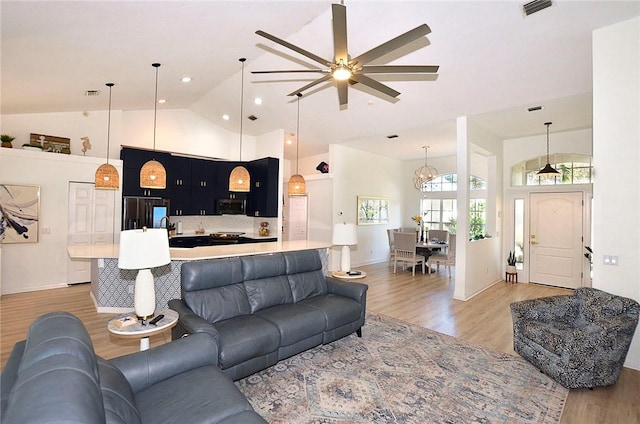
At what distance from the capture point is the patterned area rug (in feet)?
7.68

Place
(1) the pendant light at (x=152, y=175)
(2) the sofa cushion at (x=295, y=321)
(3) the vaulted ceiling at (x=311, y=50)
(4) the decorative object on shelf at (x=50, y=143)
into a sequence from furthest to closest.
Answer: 1. (4) the decorative object on shelf at (x=50, y=143)
2. (1) the pendant light at (x=152, y=175)
3. (3) the vaulted ceiling at (x=311, y=50)
4. (2) the sofa cushion at (x=295, y=321)

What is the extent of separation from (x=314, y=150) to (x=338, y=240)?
16.2 feet

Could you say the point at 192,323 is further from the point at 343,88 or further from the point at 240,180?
the point at 343,88

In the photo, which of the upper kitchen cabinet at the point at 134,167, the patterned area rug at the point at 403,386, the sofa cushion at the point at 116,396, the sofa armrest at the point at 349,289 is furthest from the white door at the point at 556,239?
the upper kitchen cabinet at the point at 134,167

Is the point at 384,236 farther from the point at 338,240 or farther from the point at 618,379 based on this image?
the point at 618,379

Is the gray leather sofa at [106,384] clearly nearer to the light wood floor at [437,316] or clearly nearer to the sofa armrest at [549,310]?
the light wood floor at [437,316]

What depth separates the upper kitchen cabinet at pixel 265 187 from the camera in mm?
7328

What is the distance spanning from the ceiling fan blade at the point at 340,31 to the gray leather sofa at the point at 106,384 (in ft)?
8.59

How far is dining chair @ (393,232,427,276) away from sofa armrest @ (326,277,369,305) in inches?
154

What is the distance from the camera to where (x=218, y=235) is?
24.2 ft

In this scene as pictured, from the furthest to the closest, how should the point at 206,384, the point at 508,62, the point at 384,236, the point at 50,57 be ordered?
the point at 384,236 < the point at 508,62 < the point at 50,57 < the point at 206,384

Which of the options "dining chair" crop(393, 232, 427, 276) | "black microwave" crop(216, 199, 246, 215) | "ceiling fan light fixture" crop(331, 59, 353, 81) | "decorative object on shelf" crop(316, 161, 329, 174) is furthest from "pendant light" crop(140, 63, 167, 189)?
"dining chair" crop(393, 232, 427, 276)

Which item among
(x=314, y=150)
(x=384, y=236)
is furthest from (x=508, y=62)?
(x=384, y=236)

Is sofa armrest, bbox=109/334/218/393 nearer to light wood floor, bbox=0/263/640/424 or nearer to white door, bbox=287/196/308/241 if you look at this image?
light wood floor, bbox=0/263/640/424
